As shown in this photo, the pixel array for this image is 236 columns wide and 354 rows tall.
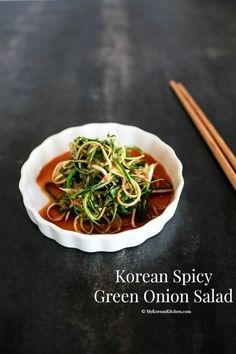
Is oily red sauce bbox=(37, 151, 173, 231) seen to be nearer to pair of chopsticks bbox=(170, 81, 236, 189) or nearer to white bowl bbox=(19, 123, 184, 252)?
white bowl bbox=(19, 123, 184, 252)

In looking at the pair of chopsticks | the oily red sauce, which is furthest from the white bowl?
the pair of chopsticks

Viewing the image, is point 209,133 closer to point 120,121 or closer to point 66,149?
point 120,121

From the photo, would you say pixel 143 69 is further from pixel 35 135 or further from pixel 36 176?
pixel 36 176

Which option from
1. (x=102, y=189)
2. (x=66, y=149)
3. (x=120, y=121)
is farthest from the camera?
(x=120, y=121)

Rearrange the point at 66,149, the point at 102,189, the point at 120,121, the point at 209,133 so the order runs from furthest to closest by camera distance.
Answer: the point at 120,121, the point at 209,133, the point at 66,149, the point at 102,189

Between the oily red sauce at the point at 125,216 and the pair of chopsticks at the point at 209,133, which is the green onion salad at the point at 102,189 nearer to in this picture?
Result: the oily red sauce at the point at 125,216

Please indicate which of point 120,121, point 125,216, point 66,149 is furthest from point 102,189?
point 120,121
